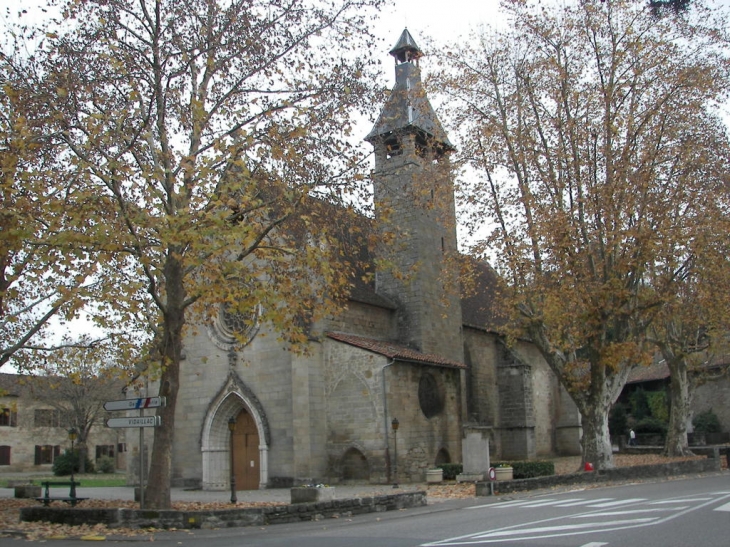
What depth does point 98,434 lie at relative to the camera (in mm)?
53750

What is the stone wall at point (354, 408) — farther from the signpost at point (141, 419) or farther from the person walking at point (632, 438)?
the person walking at point (632, 438)

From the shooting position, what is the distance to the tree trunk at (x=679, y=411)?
2884cm

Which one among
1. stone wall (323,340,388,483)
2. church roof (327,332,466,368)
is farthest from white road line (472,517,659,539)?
church roof (327,332,466,368)

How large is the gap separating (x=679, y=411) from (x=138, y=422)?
76.4ft

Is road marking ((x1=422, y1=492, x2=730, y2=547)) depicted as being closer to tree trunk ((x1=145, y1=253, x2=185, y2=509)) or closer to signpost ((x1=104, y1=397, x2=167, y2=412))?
signpost ((x1=104, y1=397, x2=167, y2=412))

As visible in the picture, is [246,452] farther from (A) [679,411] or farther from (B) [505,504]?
(A) [679,411]

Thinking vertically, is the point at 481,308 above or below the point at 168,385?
above

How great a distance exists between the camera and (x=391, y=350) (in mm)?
24000

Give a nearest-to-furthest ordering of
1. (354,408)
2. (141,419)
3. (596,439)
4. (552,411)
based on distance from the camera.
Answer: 1. (141,419)
2. (596,439)
3. (354,408)
4. (552,411)

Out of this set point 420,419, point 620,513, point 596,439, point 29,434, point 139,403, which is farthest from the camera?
point 29,434

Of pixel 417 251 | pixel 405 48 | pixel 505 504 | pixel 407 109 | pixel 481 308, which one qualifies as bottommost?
pixel 505 504

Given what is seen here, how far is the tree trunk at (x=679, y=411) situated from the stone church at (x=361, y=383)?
325 inches

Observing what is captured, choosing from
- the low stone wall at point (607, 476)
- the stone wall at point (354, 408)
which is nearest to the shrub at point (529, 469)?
the low stone wall at point (607, 476)

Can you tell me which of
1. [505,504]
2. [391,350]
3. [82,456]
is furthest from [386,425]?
[82,456]
